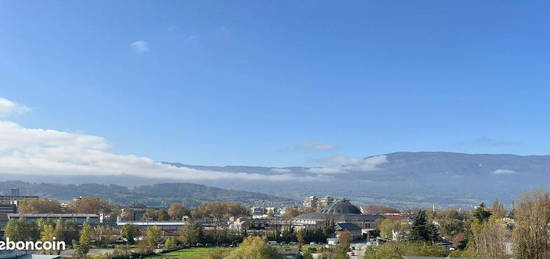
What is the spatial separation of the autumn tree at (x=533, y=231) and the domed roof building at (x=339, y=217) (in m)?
58.5

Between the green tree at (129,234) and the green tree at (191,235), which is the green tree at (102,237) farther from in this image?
the green tree at (191,235)

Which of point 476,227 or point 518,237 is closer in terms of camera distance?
point 518,237

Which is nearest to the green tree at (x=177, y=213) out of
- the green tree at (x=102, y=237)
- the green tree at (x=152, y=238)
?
the green tree at (x=152, y=238)

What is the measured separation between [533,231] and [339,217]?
77126 mm

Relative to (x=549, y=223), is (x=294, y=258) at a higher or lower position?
lower

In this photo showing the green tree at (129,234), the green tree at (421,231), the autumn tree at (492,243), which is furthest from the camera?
the green tree at (129,234)

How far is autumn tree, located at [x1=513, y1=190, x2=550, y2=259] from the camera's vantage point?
111ft

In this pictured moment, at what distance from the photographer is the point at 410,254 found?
115ft

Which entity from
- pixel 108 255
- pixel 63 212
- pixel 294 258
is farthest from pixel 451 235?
pixel 63 212

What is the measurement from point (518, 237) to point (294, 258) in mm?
19505

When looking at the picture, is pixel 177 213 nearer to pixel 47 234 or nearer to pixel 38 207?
pixel 38 207

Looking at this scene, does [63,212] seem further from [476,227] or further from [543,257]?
[543,257]

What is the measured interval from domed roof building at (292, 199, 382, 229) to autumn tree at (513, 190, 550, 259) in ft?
192

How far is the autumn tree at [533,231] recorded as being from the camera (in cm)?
3388
